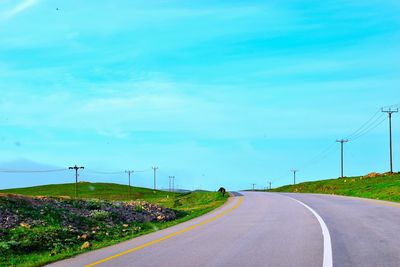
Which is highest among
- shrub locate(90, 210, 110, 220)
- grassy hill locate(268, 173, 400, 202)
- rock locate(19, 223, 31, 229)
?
rock locate(19, 223, 31, 229)

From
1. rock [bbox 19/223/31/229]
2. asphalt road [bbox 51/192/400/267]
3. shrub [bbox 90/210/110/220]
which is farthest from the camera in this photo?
shrub [bbox 90/210/110/220]

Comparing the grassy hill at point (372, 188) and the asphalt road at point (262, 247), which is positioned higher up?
the asphalt road at point (262, 247)

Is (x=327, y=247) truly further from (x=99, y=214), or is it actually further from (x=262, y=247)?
(x=99, y=214)

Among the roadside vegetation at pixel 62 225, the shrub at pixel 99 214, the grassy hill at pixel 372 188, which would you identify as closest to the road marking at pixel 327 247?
the roadside vegetation at pixel 62 225

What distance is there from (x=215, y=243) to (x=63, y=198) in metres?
12.0

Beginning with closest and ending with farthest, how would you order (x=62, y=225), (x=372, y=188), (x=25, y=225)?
(x=25, y=225)
(x=62, y=225)
(x=372, y=188)

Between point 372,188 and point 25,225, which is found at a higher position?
point 25,225

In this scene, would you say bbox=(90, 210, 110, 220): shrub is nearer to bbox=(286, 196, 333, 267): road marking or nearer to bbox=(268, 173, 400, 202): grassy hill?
bbox=(286, 196, 333, 267): road marking

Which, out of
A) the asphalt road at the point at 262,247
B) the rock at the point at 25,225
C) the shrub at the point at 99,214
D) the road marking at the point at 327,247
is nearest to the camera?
the road marking at the point at 327,247

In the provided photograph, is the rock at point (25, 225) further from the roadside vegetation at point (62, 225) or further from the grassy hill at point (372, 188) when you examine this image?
the grassy hill at point (372, 188)

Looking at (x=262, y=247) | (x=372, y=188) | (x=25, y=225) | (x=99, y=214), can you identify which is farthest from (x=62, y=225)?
(x=372, y=188)

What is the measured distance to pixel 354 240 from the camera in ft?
43.8

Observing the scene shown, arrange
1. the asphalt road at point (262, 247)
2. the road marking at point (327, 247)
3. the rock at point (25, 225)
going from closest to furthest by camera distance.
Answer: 1. the road marking at point (327, 247)
2. the asphalt road at point (262, 247)
3. the rock at point (25, 225)

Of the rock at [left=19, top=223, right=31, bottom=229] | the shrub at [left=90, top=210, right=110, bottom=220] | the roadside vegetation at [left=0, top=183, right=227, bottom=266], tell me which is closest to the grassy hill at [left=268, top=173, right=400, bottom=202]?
the roadside vegetation at [left=0, top=183, right=227, bottom=266]
